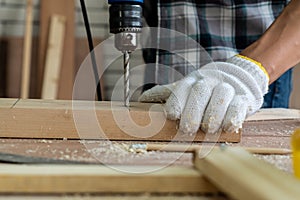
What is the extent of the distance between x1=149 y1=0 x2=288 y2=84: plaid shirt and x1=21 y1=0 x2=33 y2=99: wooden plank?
1466mm

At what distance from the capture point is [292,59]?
138cm

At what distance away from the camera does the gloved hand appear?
3.54 ft

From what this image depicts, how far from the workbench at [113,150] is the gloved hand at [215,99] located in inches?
1.9

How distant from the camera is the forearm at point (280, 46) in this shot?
1.30 m

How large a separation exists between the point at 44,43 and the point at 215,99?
7.23ft

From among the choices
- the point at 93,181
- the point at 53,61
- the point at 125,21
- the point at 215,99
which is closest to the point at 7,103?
the point at 125,21

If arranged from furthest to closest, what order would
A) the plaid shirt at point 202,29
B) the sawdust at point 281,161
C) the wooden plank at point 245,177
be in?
1. the plaid shirt at point 202,29
2. the sawdust at point 281,161
3. the wooden plank at point 245,177

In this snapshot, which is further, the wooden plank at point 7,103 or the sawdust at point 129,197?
the wooden plank at point 7,103

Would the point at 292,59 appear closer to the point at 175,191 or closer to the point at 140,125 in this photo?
→ the point at 140,125

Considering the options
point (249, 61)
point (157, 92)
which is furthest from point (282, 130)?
point (157, 92)

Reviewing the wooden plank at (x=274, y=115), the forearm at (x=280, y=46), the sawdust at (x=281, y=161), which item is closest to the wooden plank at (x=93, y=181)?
the sawdust at (x=281, y=161)

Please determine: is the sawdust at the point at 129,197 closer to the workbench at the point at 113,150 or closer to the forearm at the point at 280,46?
the workbench at the point at 113,150

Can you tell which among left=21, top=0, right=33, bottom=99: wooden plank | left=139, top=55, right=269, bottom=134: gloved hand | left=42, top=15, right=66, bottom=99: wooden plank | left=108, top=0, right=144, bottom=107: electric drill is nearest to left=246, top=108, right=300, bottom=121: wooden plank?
left=139, top=55, right=269, bottom=134: gloved hand

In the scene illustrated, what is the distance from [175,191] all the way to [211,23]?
1216mm
